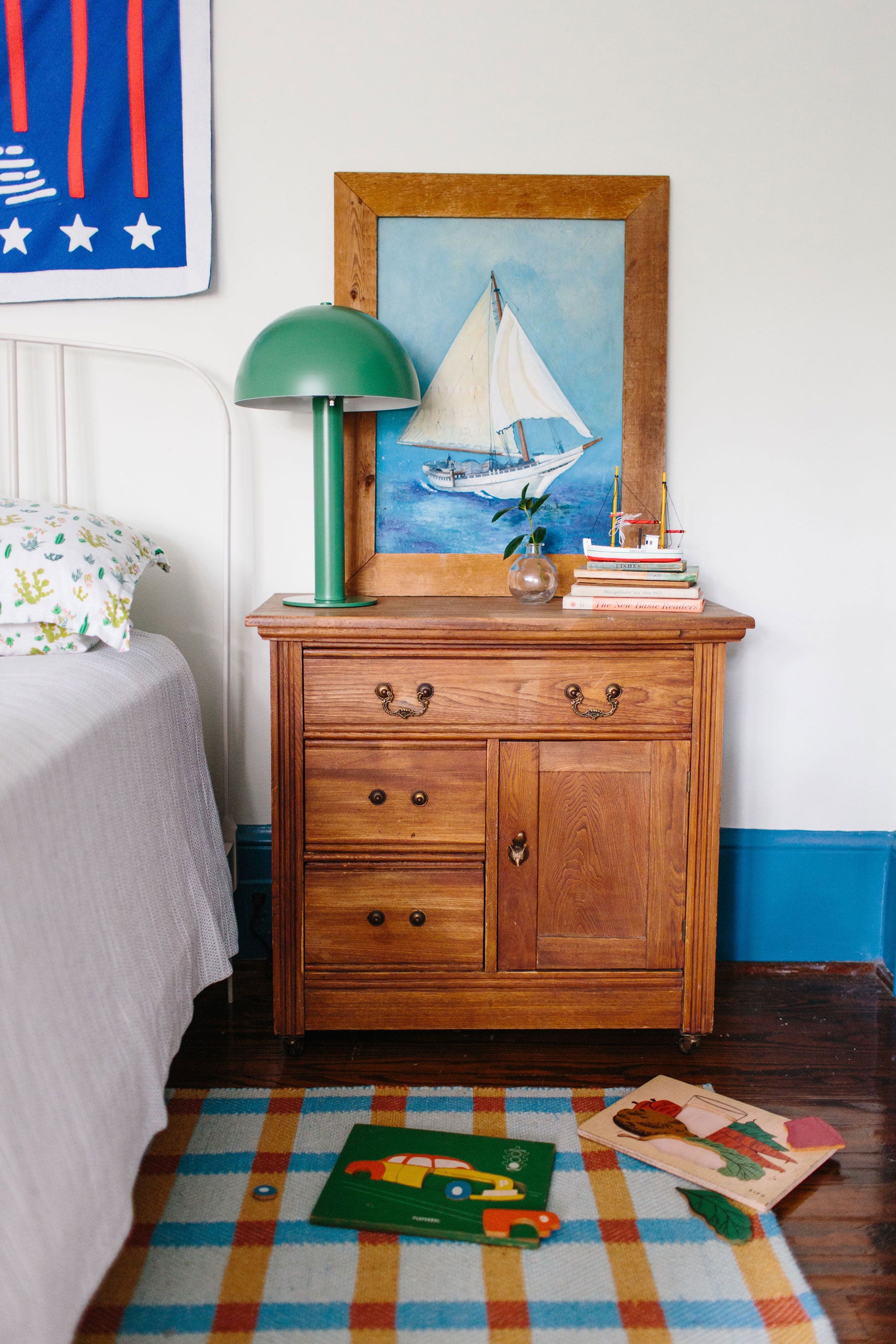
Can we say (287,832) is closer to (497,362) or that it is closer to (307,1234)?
(307,1234)

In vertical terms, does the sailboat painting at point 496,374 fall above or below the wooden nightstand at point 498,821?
above

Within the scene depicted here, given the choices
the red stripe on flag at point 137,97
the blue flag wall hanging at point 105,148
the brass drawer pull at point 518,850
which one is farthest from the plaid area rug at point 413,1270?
the red stripe on flag at point 137,97

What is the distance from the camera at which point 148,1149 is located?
4.81 ft

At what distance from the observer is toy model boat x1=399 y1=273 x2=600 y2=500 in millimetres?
2014

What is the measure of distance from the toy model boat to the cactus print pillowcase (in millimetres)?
724

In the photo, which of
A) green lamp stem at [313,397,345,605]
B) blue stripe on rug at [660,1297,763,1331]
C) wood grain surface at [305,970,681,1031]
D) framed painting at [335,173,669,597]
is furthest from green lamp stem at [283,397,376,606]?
blue stripe on rug at [660,1297,763,1331]

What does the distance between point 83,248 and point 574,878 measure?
1.54 m

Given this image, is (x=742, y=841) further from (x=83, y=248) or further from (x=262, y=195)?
(x=83, y=248)

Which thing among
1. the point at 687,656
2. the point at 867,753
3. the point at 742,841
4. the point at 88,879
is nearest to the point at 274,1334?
the point at 88,879

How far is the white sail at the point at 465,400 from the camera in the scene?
2.01 m

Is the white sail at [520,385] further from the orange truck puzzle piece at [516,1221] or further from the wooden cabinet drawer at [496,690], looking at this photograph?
the orange truck puzzle piece at [516,1221]

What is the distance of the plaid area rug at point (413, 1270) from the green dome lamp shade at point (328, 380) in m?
0.93

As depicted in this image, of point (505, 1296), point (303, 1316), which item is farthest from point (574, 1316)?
point (303, 1316)

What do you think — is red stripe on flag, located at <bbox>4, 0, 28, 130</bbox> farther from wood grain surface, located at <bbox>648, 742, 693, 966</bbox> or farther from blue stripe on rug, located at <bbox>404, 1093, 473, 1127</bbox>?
blue stripe on rug, located at <bbox>404, 1093, 473, 1127</bbox>
